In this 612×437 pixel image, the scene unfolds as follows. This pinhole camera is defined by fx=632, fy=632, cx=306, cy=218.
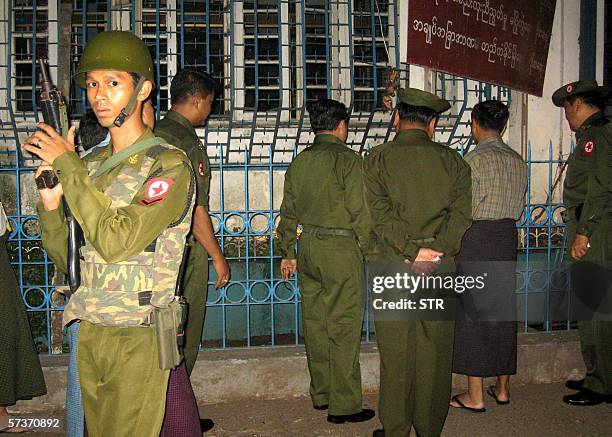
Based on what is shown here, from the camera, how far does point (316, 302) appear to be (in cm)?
400

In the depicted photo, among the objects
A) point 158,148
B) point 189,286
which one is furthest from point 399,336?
point 158,148

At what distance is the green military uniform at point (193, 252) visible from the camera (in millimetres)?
3562

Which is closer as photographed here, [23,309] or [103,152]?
[103,152]

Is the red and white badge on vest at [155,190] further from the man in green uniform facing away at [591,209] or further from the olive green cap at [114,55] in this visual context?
the man in green uniform facing away at [591,209]

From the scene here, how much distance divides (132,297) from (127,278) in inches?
2.6

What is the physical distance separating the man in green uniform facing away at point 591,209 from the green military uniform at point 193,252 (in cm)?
245

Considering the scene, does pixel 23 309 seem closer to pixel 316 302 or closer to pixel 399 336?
pixel 316 302

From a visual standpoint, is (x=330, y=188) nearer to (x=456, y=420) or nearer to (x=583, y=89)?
(x=456, y=420)

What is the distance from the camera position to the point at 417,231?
3449 millimetres

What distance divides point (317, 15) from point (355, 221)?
330 cm

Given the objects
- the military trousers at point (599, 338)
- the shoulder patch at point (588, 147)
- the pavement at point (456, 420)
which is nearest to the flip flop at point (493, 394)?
the pavement at point (456, 420)

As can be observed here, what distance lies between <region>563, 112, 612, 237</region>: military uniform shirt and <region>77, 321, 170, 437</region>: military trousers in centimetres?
307

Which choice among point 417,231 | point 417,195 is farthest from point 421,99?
point 417,231

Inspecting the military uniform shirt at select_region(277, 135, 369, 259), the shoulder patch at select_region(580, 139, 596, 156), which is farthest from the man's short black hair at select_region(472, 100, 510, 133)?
the military uniform shirt at select_region(277, 135, 369, 259)
